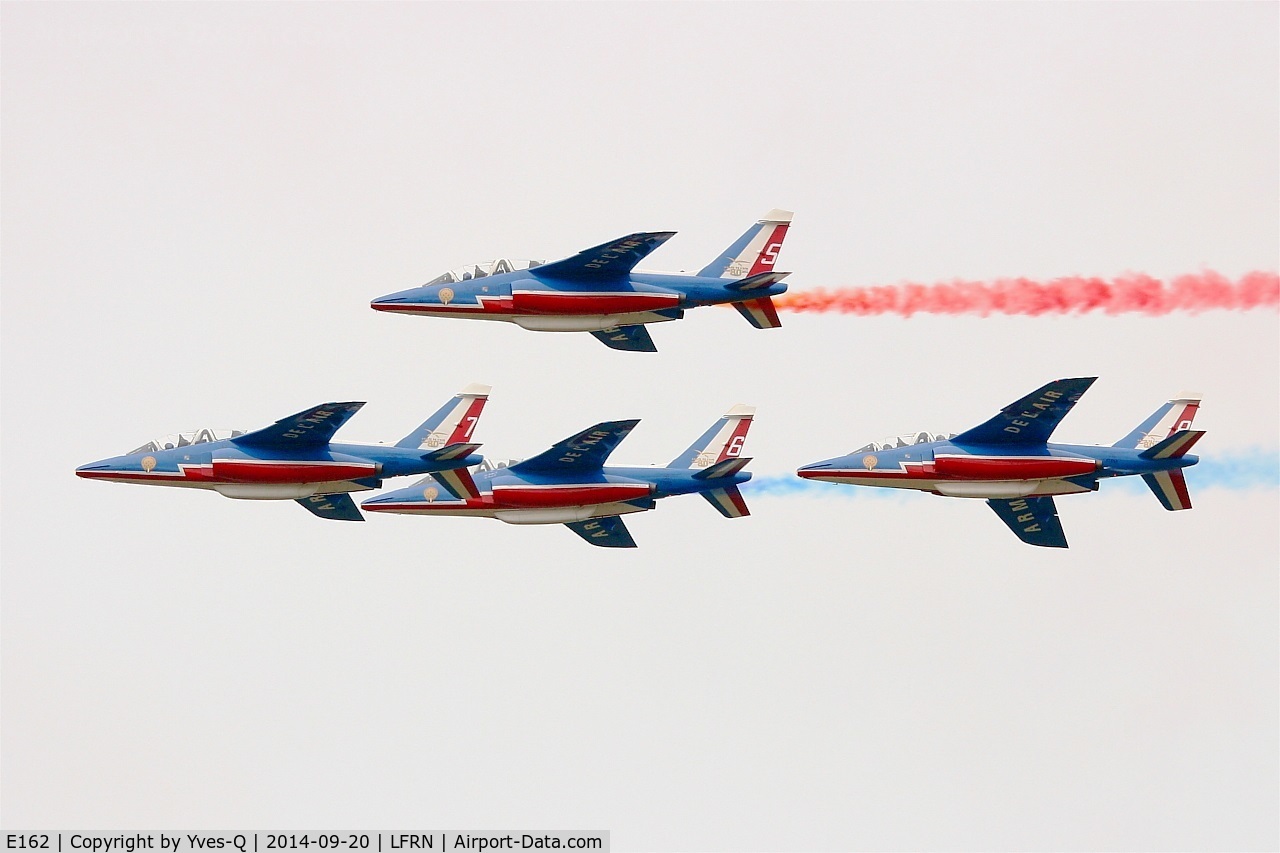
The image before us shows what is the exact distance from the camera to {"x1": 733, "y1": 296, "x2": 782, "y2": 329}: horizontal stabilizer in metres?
101

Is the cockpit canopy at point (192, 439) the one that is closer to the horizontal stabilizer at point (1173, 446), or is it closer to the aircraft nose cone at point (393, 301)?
the aircraft nose cone at point (393, 301)

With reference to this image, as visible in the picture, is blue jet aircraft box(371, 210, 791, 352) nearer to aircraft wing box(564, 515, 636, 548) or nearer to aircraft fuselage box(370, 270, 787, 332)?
aircraft fuselage box(370, 270, 787, 332)

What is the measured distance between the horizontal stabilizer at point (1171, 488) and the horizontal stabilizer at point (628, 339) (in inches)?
676

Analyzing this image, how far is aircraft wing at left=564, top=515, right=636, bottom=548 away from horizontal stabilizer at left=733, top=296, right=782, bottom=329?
895 centimetres

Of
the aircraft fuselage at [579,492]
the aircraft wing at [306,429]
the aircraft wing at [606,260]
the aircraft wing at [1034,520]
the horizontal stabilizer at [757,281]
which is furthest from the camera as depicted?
the aircraft wing at [1034,520]

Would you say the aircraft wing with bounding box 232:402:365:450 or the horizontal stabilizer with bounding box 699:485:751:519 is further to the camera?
the horizontal stabilizer with bounding box 699:485:751:519

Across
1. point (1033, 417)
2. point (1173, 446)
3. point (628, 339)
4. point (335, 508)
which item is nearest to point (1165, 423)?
point (1173, 446)

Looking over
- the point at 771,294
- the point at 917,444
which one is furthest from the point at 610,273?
the point at 917,444

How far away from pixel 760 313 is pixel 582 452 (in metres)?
7.53

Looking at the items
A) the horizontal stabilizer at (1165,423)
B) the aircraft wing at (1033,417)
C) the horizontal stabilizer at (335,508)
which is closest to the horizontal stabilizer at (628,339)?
the horizontal stabilizer at (335,508)

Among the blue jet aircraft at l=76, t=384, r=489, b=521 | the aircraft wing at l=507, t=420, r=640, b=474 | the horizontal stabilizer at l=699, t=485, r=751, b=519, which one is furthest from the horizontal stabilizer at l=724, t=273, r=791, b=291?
the blue jet aircraft at l=76, t=384, r=489, b=521

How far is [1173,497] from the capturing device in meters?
101

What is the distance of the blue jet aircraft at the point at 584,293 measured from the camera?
327 ft

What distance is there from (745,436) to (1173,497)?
48.6 ft
